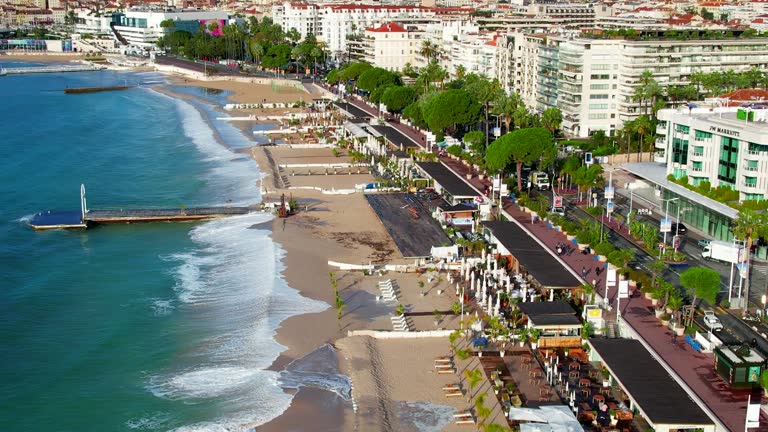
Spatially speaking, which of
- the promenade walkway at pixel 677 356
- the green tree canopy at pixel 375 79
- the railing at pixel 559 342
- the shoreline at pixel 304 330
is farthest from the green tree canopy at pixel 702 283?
the green tree canopy at pixel 375 79

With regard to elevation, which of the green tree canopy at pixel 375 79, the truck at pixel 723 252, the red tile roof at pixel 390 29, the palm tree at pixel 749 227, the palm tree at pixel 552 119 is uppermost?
the red tile roof at pixel 390 29

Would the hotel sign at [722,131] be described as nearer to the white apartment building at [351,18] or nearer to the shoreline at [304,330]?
the shoreline at [304,330]

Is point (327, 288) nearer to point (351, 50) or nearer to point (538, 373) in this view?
point (538, 373)

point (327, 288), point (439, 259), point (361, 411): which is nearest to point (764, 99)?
point (439, 259)

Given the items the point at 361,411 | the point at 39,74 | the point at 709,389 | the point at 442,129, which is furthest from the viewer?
the point at 39,74

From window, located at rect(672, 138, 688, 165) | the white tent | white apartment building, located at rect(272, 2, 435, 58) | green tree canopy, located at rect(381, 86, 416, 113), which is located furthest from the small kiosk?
white apartment building, located at rect(272, 2, 435, 58)

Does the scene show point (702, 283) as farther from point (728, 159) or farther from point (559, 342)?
point (728, 159)

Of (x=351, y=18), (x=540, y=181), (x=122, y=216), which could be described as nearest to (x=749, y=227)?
(x=540, y=181)

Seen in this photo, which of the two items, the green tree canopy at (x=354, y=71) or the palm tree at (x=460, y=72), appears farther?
the green tree canopy at (x=354, y=71)
